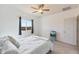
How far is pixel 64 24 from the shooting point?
158cm

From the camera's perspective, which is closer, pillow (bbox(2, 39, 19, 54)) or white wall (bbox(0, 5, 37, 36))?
pillow (bbox(2, 39, 19, 54))

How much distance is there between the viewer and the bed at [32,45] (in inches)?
49.8

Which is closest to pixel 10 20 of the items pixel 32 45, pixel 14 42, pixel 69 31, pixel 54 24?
pixel 14 42

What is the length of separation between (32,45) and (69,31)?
697 mm

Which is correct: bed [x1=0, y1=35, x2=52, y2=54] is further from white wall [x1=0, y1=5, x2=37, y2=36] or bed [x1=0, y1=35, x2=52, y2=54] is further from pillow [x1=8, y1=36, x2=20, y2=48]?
white wall [x1=0, y1=5, x2=37, y2=36]

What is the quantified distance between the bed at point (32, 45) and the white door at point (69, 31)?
13.0 inches

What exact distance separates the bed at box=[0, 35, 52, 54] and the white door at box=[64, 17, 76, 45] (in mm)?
331

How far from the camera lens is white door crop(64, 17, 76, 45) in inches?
58.3

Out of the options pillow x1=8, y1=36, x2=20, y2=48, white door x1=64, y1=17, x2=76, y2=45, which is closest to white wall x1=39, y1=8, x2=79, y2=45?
white door x1=64, y1=17, x2=76, y2=45

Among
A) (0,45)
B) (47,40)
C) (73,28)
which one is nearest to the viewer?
(0,45)
